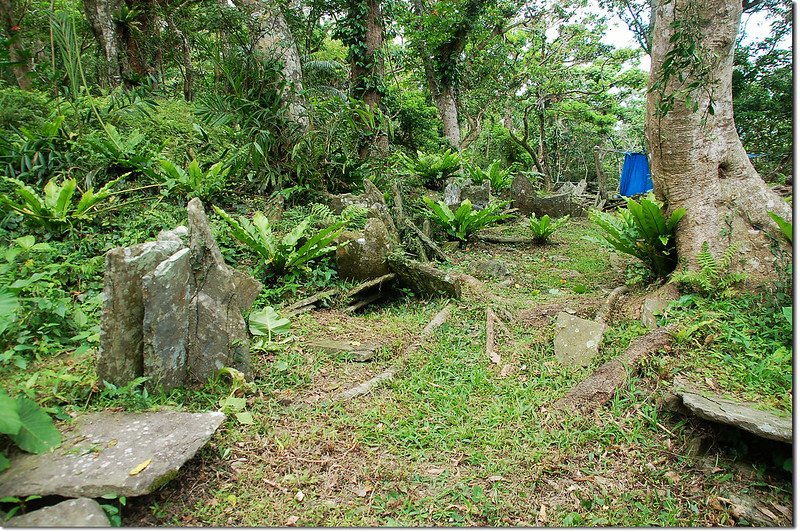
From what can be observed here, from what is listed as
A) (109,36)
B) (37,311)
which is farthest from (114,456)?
(109,36)

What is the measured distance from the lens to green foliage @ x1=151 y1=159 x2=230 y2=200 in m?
5.35

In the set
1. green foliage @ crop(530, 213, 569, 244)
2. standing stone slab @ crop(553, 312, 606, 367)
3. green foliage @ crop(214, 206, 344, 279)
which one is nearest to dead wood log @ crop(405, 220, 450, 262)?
green foliage @ crop(214, 206, 344, 279)

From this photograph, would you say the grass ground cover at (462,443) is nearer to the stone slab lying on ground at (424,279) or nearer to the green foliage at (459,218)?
the stone slab lying on ground at (424,279)

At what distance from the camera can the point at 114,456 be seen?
6.63 ft

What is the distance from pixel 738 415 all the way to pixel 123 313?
3390mm

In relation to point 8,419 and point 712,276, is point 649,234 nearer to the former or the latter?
point 712,276

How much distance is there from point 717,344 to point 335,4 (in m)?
8.51

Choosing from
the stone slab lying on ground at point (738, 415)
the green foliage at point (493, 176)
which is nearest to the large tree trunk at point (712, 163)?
the stone slab lying on ground at point (738, 415)

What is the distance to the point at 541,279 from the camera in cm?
586

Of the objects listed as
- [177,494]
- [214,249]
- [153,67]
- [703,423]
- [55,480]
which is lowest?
[703,423]

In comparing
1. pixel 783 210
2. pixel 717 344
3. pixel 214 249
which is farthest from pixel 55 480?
pixel 783 210

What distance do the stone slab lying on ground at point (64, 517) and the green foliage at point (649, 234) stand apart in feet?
14.9

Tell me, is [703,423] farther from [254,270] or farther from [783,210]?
[254,270]

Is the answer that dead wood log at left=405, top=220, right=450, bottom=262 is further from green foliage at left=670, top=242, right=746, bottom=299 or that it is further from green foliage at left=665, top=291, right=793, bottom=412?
green foliage at left=665, top=291, right=793, bottom=412
